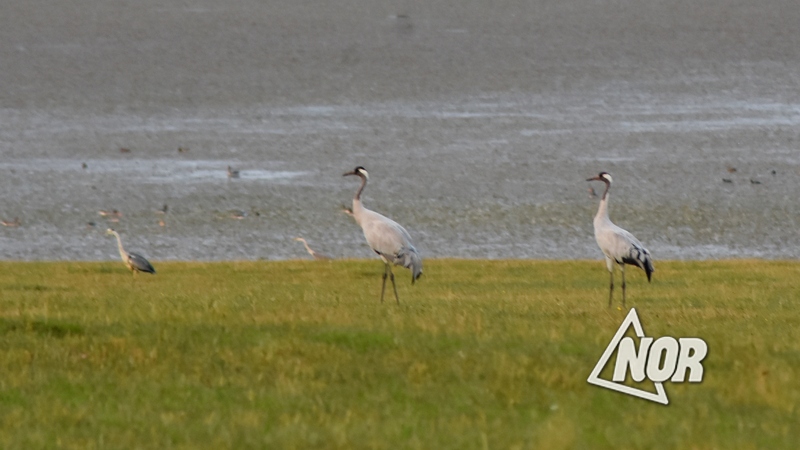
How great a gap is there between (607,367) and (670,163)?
75.9ft

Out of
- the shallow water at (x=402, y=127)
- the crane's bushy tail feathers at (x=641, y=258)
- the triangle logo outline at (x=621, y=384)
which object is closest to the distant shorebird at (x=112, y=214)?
the shallow water at (x=402, y=127)

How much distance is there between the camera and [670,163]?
33000mm

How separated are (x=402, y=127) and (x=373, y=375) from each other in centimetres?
2710

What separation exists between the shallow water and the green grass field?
1138 cm

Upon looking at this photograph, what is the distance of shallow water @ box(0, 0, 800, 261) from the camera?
27828mm

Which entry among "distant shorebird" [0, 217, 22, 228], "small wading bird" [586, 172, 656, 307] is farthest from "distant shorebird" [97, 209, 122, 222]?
"small wading bird" [586, 172, 656, 307]

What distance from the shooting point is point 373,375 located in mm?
10328

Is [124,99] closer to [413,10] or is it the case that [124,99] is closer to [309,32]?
[309,32]

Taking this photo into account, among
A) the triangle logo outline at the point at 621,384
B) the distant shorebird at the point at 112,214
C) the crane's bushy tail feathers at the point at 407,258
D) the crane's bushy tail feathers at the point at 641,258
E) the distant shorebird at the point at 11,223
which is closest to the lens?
the triangle logo outline at the point at 621,384

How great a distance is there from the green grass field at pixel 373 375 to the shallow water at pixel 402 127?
37.3 feet

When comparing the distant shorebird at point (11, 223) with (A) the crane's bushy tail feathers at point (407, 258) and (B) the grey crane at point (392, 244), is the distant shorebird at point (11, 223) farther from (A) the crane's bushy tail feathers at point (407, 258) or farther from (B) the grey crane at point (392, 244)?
(A) the crane's bushy tail feathers at point (407, 258)

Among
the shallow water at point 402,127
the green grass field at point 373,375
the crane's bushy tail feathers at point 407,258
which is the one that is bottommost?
the shallow water at point 402,127

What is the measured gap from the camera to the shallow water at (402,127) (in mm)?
27828

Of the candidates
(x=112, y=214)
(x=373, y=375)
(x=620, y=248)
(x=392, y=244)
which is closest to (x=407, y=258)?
(x=392, y=244)
